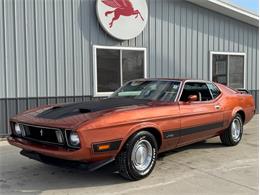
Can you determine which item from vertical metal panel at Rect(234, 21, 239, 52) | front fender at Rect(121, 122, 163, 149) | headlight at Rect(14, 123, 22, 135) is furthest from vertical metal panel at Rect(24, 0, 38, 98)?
vertical metal panel at Rect(234, 21, 239, 52)

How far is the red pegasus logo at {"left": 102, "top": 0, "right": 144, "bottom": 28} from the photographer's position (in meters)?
9.50

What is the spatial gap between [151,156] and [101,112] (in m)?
1.07

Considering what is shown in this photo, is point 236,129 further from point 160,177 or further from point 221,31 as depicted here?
point 221,31

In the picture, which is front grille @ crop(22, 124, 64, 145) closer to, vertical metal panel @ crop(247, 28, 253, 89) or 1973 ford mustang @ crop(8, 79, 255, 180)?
1973 ford mustang @ crop(8, 79, 255, 180)

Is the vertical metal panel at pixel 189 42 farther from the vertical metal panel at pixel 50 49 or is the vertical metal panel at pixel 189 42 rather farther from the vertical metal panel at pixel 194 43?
the vertical metal panel at pixel 50 49

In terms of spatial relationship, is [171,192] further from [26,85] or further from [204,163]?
[26,85]

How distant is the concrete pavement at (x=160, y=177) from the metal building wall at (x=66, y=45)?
229cm

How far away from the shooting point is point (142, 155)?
509 cm

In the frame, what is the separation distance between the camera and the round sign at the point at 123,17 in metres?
Result: 9.40

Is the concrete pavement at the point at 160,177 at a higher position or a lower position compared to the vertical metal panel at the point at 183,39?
lower

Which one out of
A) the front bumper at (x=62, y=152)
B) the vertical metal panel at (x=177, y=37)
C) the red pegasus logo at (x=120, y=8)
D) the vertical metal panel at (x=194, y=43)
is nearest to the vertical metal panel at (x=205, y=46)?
the vertical metal panel at (x=194, y=43)

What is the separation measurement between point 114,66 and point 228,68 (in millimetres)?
4679

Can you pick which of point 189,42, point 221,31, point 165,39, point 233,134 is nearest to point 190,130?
point 233,134

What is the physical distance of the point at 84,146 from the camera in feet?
14.3
